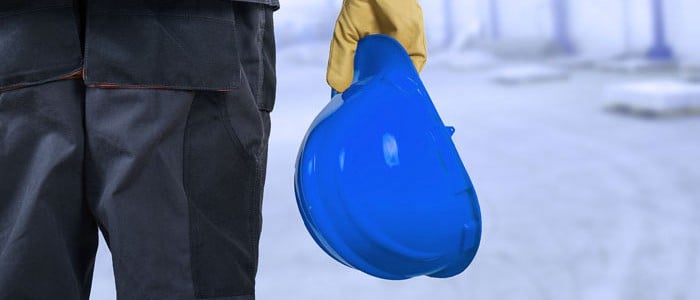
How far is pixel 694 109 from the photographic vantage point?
3867 mm

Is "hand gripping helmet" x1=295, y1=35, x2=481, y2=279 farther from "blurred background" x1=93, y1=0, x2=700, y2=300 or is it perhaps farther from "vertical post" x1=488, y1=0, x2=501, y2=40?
"vertical post" x1=488, y1=0, x2=501, y2=40

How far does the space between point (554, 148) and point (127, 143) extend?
107 inches

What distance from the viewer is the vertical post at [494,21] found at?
582 cm

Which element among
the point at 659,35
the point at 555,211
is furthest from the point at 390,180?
the point at 659,35

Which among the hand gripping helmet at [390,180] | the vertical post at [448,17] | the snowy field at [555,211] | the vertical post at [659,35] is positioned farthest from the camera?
the vertical post at [448,17]

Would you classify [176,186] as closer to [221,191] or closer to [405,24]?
[221,191]

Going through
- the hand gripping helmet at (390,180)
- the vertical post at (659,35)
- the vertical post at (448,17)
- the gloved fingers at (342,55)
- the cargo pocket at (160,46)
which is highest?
the cargo pocket at (160,46)

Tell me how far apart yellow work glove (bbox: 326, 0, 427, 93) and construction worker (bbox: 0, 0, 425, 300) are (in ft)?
0.59

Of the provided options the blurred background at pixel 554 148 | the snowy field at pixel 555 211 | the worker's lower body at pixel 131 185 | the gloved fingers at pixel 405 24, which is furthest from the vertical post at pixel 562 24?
the worker's lower body at pixel 131 185

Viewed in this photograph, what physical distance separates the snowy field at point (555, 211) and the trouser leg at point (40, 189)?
1102mm

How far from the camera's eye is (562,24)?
580 cm

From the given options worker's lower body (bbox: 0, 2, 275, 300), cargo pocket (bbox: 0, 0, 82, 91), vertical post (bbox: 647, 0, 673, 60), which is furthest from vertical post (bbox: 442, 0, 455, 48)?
cargo pocket (bbox: 0, 0, 82, 91)

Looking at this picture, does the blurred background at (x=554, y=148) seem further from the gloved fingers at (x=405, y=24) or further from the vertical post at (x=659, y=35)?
the gloved fingers at (x=405, y=24)

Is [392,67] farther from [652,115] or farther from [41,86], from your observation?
[652,115]
